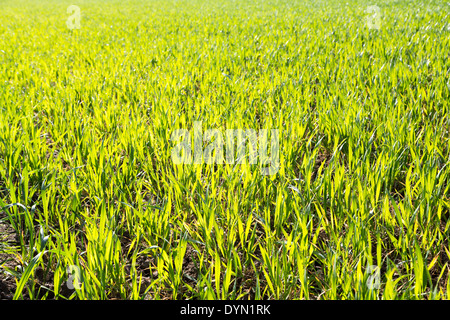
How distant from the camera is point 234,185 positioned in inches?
67.4

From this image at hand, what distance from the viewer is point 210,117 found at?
96.4 inches

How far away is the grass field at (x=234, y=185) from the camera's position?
1.28 m

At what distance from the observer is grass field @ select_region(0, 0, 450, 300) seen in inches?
50.4

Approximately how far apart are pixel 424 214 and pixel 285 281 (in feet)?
2.37

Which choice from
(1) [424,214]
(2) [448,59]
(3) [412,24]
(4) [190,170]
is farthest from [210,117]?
(3) [412,24]

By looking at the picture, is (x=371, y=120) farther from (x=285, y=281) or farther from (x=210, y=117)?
(x=285, y=281)
